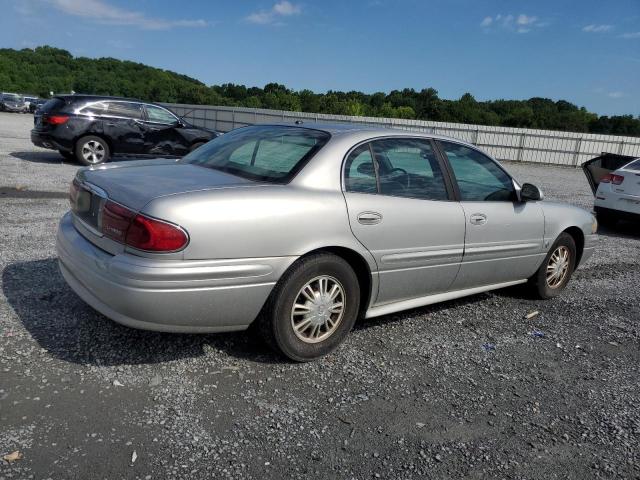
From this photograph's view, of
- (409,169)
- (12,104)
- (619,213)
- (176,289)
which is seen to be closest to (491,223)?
(409,169)

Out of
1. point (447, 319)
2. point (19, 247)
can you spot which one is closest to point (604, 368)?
point (447, 319)

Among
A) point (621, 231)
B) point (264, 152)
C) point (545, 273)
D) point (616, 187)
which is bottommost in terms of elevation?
point (621, 231)

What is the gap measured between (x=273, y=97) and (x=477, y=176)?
60607 mm

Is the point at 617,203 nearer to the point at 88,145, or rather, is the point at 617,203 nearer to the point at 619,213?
the point at 619,213

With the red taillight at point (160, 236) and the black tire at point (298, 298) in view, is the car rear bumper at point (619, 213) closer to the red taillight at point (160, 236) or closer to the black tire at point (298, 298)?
the black tire at point (298, 298)

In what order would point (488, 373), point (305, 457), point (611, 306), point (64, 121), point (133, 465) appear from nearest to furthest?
point (133, 465), point (305, 457), point (488, 373), point (611, 306), point (64, 121)

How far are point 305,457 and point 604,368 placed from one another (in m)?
2.42

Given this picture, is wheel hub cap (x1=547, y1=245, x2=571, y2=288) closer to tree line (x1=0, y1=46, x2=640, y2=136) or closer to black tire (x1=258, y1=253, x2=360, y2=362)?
black tire (x1=258, y1=253, x2=360, y2=362)

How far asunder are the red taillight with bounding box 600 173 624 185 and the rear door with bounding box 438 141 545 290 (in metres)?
5.32

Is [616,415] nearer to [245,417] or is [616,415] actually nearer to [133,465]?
[245,417]

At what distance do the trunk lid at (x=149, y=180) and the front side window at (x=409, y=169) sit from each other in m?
1.00

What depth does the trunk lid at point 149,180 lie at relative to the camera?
121 inches

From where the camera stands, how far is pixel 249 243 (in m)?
3.05

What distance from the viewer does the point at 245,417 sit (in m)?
2.85
